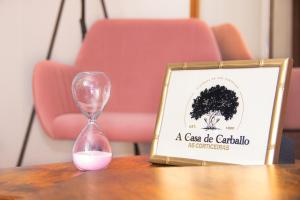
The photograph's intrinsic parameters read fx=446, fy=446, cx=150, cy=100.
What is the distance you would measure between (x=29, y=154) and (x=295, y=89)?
67.2 inches

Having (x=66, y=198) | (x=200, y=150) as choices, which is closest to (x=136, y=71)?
(x=200, y=150)

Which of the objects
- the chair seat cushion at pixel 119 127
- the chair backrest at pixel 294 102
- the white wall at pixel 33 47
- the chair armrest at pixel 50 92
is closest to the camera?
the chair backrest at pixel 294 102

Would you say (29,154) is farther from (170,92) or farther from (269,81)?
(269,81)

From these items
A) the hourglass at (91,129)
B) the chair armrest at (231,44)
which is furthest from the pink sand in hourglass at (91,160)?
the chair armrest at (231,44)

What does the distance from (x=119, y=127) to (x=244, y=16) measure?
1575 millimetres

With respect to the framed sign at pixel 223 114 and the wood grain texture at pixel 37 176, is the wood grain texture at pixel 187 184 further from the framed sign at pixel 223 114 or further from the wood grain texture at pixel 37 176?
the framed sign at pixel 223 114

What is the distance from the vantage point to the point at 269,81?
40.5 inches

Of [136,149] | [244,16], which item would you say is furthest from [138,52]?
[244,16]

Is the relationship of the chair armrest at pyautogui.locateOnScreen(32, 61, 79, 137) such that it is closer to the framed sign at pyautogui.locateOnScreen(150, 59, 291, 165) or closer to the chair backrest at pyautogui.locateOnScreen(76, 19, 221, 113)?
the chair backrest at pyautogui.locateOnScreen(76, 19, 221, 113)

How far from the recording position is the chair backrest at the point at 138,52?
101 inches

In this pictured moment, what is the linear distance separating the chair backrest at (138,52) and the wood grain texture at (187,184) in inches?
73.0

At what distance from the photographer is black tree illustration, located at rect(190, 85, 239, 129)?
3.47 ft

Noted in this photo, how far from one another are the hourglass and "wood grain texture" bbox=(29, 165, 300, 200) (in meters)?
0.30

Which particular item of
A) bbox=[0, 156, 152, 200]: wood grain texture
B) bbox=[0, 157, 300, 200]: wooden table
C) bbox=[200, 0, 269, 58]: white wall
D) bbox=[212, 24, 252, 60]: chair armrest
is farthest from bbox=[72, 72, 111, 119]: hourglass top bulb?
bbox=[200, 0, 269, 58]: white wall
